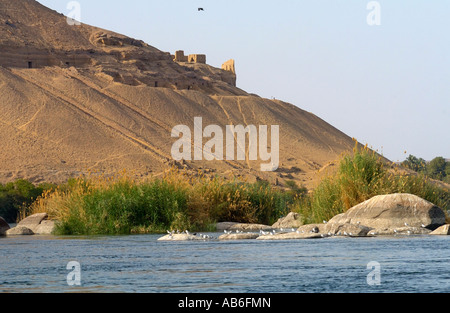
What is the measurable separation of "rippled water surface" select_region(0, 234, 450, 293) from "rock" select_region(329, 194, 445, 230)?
5.57ft

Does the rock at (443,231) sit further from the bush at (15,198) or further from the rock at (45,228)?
the bush at (15,198)

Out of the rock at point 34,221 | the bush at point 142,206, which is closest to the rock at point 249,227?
the bush at point 142,206

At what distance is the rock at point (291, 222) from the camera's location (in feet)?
94.4

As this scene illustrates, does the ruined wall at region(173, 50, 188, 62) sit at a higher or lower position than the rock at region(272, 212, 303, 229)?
higher

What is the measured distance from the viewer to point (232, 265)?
1631 centimetres

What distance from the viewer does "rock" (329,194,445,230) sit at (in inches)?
931

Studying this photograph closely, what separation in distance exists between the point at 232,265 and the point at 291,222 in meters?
13.1

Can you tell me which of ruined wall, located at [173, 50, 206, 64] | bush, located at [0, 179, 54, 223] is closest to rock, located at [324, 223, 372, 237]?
bush, located at [0, 179, 54, 223]

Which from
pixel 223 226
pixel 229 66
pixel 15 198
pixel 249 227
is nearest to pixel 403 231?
pixel 249 227

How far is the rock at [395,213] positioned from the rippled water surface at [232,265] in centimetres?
170

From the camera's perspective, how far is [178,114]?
93.9m

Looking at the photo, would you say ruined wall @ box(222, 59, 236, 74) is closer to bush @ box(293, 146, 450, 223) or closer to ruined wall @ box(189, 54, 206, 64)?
ruined wall @ box(189, 54, 206, 64)

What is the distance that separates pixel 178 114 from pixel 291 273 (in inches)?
3134
